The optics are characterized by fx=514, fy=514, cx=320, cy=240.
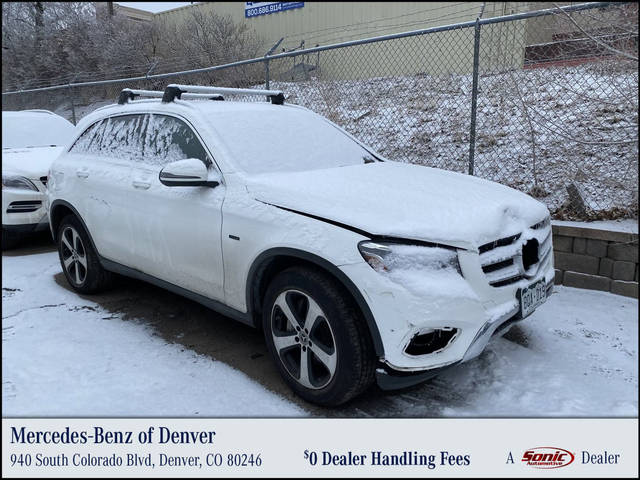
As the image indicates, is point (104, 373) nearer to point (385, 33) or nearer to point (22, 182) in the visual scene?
point (22, 182)

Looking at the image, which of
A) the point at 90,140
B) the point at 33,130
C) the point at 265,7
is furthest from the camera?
the point at 265,7

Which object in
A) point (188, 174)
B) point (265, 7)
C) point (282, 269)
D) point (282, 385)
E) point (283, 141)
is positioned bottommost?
point (282, 385)

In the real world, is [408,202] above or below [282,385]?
above

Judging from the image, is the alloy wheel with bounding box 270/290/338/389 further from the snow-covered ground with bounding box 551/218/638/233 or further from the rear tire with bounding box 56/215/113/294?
the snow-covered ground with bounding box 551/218/638/233

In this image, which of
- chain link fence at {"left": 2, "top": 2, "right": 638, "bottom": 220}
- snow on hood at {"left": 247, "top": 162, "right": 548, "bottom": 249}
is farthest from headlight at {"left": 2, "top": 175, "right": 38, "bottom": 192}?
snow on hood at {"left": 247, "top": 162, "right": 548, "bottom": 249}

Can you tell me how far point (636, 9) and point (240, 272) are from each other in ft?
11.2

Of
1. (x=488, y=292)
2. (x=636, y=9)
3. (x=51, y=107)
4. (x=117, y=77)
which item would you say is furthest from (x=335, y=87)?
(x=51, y=107)

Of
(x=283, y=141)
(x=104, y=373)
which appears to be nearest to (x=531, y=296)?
(x=283, y=141)

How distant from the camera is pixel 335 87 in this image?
7.04 m

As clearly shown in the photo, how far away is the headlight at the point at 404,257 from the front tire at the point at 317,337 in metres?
0.28

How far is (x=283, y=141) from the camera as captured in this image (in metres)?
3.66

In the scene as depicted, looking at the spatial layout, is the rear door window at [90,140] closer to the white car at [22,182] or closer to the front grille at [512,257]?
the white car at [22,182]

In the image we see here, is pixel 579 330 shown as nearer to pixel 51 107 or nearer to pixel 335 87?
pixel 335 87

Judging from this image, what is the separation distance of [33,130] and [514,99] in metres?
6.54
